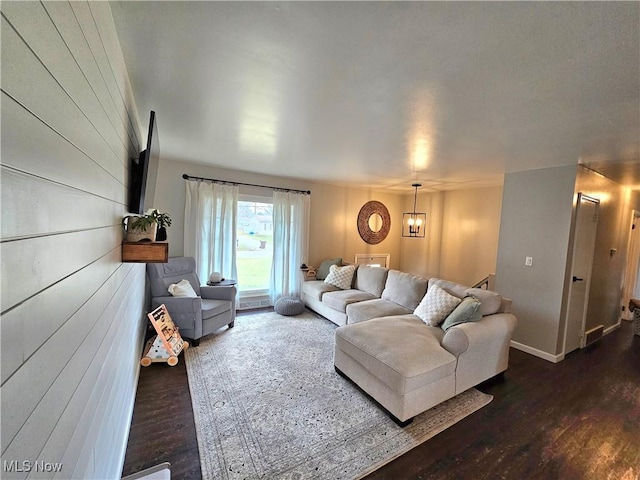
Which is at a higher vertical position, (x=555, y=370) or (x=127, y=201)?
(x=127, y=201)

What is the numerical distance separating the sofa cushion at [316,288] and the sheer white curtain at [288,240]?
0.27m

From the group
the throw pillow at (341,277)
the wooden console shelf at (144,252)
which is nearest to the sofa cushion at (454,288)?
the throw pillow at (341,277)

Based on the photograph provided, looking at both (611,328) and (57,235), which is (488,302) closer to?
(57,235)

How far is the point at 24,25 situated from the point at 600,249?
18.2 feet

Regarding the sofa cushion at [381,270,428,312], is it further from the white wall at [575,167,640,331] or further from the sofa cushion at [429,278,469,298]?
the white wall at [575,167,640,331]

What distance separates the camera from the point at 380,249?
6254 millimetres

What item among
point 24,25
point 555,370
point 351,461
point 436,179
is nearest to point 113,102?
point 24,25

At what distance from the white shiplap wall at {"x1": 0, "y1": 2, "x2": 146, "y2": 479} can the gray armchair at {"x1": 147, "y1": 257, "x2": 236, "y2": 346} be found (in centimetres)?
188

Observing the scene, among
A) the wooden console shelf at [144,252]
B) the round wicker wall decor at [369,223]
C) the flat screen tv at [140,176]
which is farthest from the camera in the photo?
the round wicker wall decor at [369,223]

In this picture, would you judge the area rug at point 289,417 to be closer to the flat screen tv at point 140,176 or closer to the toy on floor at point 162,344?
the toy on floor at point 162,344

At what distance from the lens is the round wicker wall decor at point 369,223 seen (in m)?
5.86

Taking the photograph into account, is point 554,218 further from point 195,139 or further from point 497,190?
point 195,139

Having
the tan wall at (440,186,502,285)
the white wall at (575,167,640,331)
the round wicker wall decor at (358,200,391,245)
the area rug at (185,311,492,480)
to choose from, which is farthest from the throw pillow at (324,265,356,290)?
the white wall at (575,167,640,331)

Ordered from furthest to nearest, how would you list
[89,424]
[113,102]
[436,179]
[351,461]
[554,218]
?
[436,179]
[554,218]
[351,461]
[113,102]
[89,424]
